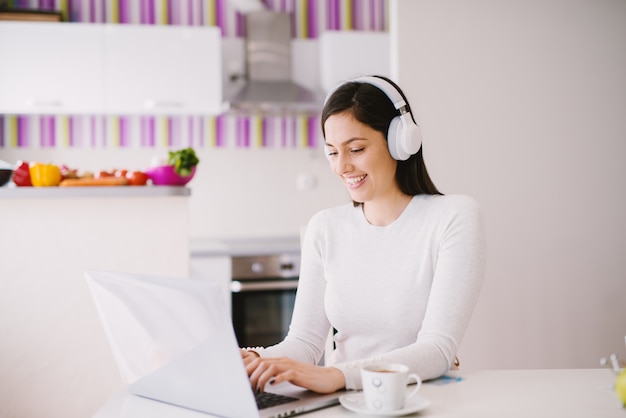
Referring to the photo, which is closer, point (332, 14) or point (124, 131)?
point (124, 131)

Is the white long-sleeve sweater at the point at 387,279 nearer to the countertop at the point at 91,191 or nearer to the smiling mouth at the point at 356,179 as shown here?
the smiling mouth at the point at 356,179

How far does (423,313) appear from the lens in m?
1.59

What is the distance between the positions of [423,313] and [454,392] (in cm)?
40

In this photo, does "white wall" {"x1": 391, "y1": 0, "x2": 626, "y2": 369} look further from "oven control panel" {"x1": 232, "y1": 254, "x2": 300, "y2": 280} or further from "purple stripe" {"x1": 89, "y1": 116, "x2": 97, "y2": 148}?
"purple stripe" {"x1": 89, "y1": 116, "x2": 97, "y2": 148}

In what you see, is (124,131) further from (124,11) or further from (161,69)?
(124,11)

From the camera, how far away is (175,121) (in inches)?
177

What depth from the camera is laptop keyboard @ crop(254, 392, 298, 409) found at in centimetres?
112

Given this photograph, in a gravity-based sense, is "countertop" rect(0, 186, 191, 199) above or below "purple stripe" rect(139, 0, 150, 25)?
below

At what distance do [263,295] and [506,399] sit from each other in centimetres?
269

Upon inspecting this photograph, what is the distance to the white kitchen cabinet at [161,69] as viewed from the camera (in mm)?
4039

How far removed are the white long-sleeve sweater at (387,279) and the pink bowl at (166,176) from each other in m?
1.07

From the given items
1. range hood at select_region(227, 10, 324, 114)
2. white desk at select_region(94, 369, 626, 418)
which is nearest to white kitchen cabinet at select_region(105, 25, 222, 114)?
range hood at select_region(227, 10, 324, 114)

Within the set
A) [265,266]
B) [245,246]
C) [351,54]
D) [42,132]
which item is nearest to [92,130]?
[42,132]

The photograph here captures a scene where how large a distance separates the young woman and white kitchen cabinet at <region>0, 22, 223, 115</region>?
2.55 metres
